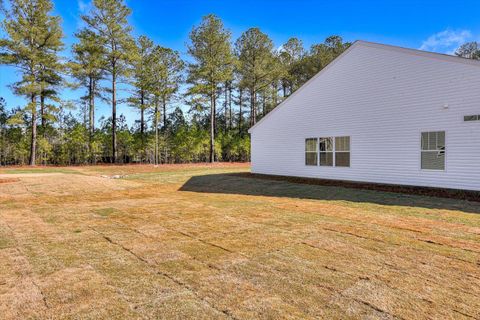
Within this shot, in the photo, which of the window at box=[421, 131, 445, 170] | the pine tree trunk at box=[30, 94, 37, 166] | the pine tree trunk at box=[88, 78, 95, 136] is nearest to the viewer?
the window at box=[421, 131, 445, 170]

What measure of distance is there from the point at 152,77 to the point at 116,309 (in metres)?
24.0

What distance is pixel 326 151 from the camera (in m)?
13.6

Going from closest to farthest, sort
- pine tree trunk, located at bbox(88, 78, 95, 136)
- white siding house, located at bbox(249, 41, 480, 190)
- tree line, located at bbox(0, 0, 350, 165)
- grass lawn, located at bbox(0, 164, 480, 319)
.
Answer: grass lawn, located at bbox(0, 164, 480, 319) < white siding house, located at bbox(249, 41, 480, 190) < tree line, located at bbox(0, 0, 350, 165) < pine tree trunk, located at bbox(88, 78, 95, 136)

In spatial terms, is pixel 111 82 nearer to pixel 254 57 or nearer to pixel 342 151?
pixel 254 57

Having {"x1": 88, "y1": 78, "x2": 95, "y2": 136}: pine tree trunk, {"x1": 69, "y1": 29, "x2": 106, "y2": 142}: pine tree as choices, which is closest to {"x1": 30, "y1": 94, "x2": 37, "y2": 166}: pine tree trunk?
{"x1": 69, "y1": 29, "x2": 106, "y2": 142}: pine tree

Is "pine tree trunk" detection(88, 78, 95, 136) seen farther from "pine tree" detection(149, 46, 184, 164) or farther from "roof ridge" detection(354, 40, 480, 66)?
"roof ridge" detection(354, 40, 480, 66)

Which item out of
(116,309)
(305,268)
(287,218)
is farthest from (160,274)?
(287,218)

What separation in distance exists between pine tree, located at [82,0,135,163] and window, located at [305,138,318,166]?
15826 mm

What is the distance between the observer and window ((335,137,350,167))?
12.8 metres

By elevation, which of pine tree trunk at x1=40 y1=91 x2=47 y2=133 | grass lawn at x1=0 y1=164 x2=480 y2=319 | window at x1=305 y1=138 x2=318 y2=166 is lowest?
grass lawn at x1=0 y1=164 x2=480 y2=319

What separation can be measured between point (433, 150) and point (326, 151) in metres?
4.34

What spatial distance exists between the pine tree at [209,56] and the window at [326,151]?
13477mm

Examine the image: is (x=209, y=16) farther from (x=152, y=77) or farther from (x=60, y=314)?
(x=60, y=314)

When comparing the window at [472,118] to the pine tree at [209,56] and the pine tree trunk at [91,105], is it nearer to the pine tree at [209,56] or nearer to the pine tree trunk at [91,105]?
the pine tree at [209,56]
